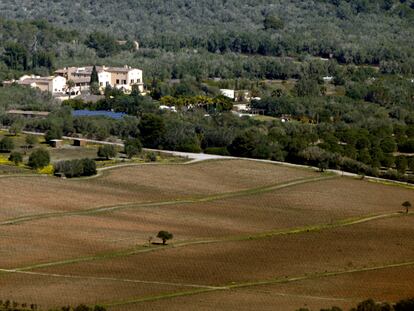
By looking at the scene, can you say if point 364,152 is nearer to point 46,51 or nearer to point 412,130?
point 412,130

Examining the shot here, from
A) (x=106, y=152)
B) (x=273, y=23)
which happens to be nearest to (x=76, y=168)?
(x=106, y=152)

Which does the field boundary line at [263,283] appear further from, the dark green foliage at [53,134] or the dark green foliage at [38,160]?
the dark green foliage at [53,134]

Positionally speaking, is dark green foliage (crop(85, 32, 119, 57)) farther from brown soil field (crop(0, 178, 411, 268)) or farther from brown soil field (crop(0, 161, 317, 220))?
brown soil field (crop(0, 178, 411, 268))

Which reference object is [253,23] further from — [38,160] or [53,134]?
[38,160]

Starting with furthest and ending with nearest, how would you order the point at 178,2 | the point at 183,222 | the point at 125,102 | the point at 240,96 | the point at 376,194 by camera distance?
→ the point at 178,2 < the point at 240,96 < the point at 125,102 < the point at 376,194 < the point at 183,222

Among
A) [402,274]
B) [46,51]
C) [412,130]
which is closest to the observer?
[402,274]

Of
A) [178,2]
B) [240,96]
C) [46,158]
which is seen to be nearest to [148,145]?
[46,158]

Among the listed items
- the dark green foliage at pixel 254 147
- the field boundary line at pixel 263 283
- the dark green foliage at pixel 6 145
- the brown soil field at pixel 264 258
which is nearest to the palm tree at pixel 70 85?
the dark green foliage at pixel 254 147
